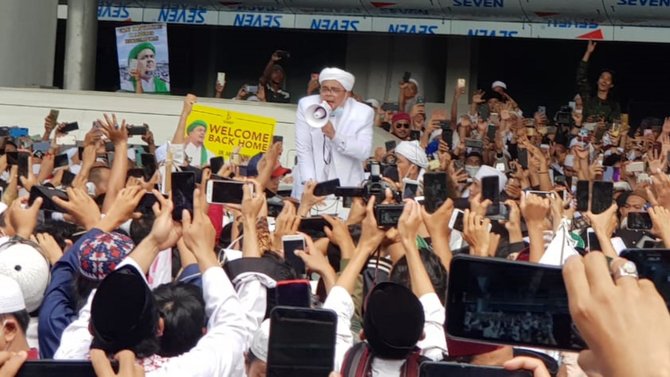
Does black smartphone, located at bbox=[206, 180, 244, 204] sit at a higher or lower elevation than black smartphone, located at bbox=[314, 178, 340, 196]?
lower

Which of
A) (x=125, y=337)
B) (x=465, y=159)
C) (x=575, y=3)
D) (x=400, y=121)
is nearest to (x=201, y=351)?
(x=125, y=337)

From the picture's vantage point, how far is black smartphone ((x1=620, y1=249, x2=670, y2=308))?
2461mm

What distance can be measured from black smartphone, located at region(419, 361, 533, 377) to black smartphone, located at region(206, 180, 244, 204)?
364 cm

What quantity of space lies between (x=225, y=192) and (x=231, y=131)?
Result: 4.81 meters

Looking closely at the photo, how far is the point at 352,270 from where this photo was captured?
441 cm

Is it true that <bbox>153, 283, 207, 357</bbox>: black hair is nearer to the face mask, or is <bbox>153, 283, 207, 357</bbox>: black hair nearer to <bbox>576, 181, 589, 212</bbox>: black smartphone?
<bbox>576, 181, 589, 212</bbox>: black smartphone

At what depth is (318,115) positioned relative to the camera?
388 inches

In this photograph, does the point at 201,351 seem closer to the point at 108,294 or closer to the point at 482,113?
the point at 108,294

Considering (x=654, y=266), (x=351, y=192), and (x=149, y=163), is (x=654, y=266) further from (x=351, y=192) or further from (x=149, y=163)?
(x=149, y=163)

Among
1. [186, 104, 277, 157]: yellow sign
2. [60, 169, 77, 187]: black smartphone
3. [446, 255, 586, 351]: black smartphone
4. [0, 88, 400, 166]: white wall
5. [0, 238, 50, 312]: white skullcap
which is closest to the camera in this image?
[446, 255, 586, 351]: black smartphone

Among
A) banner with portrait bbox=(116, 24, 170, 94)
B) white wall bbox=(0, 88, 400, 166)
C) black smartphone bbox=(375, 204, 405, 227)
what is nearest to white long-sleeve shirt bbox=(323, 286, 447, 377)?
black smartphone bbox=(375, 204, 405, 227)

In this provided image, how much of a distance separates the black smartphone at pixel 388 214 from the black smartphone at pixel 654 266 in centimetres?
234

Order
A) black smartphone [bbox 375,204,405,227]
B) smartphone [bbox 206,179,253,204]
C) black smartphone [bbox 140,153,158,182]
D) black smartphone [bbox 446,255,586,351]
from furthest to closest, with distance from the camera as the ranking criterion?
1. black smartphone [bbox 140,153,158,182]
2. smartphone [bbox 206,179,253,204]
3. black smartphone [bbox 375,204,405,227]
4. black smartphone [bbox 446,255,586,351]

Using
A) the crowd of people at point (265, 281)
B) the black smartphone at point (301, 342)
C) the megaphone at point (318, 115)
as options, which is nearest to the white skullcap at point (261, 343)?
the crowd of people at point (265, 281)
